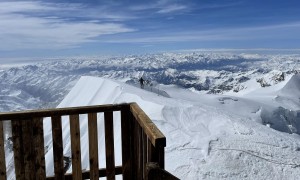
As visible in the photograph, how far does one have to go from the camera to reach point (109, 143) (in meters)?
4.42

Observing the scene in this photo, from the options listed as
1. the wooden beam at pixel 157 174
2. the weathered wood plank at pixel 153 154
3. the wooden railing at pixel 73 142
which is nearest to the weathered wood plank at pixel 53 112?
the wooden railing at pixel 73 142

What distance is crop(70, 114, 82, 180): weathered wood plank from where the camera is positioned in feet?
13.9

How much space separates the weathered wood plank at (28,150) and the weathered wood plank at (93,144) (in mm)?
700

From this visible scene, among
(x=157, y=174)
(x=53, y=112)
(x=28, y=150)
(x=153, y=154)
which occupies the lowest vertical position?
(x=28, y=150)

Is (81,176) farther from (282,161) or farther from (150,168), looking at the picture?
(282,161)

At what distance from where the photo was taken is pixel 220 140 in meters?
6.47

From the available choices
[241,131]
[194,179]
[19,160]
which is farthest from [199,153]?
[19,160]

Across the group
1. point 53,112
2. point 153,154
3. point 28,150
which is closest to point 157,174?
point 153,154

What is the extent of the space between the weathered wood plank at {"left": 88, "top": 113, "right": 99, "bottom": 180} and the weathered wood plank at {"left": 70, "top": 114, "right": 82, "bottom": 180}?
150 millimetres

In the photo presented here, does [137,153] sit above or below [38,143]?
below

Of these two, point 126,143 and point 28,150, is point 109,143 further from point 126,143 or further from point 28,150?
point 28,150

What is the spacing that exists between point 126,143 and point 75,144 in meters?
0.65

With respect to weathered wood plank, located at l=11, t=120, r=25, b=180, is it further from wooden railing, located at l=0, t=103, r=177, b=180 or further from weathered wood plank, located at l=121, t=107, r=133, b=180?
weathered wood plank, located at l=121, t=107, r=133, b=180

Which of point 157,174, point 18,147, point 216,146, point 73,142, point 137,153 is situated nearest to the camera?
point 157,174
